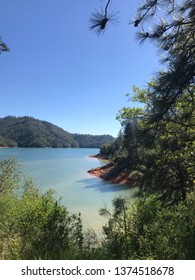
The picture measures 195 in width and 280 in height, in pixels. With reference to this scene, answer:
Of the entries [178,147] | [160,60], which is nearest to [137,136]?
[160,60]

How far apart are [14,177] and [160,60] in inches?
637

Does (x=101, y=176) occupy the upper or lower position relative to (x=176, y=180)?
lower

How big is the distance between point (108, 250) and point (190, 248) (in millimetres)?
1360

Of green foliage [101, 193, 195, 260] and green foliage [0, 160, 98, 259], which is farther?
green foliage [0, 160, 98, 259]

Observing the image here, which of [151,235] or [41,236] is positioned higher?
[151,235]

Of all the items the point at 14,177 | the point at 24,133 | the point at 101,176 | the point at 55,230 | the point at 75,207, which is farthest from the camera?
the point at 24,133

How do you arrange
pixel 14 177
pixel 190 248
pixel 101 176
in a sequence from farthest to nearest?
1. pixel 101 176
2. pixel 14 177
3. pixel 190 248

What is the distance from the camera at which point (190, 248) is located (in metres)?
4.14

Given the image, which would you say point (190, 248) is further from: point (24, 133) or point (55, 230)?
point (24, 133)

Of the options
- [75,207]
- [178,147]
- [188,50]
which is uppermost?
[188,50]

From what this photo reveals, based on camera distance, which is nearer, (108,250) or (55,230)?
(108,250)

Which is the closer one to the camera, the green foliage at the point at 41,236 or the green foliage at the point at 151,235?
the green foliage at the point at 151,235

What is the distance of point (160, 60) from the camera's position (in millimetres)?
4953

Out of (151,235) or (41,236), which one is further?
(41,236)
